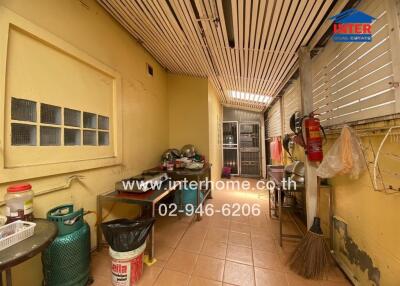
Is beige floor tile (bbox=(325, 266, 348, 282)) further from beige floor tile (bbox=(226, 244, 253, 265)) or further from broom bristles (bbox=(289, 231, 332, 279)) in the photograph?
beige floor tile (bbox=(226, 244, 253, 265))

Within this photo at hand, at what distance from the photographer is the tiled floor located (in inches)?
61.3

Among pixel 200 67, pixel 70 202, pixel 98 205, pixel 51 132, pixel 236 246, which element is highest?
pixel 200 67

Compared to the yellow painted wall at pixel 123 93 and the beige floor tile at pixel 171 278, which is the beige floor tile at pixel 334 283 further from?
the yellow painted wall at pixel 123 93

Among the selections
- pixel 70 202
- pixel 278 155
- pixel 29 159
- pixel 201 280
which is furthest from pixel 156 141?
pixel 278 155

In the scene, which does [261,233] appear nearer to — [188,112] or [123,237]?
[123,237]

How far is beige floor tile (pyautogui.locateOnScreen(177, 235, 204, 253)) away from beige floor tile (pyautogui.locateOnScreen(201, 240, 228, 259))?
0.06 meters

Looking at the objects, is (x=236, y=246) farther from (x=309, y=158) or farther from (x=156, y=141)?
(x=156, y=141)

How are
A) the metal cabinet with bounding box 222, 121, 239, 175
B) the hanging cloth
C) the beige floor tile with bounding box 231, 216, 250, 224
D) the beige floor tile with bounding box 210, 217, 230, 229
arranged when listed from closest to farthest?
the beige floor tile with bounding box 210, 217, 230, 229 → the beige floor tile with bounding box 231, 216, 250, 224 → the hanging cloth → the metal cabinet with bounding box 222, 121, 239, 175

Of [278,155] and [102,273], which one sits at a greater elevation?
[278,155]

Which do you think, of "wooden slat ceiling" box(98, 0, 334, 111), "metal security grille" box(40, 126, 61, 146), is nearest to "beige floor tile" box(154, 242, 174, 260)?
"metal security grille" box(40, 126, 61, 146)

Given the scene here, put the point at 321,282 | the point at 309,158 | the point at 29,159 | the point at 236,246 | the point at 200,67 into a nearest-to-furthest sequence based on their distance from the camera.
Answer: the point at 29,159, the point at 321,282, the point at 309,158, the point at 236,246, the point at 200,67

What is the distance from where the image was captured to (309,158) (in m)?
1.83

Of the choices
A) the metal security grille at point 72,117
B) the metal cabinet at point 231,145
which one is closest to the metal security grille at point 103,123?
the metal security grille at point 72,117

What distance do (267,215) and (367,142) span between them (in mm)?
2021
